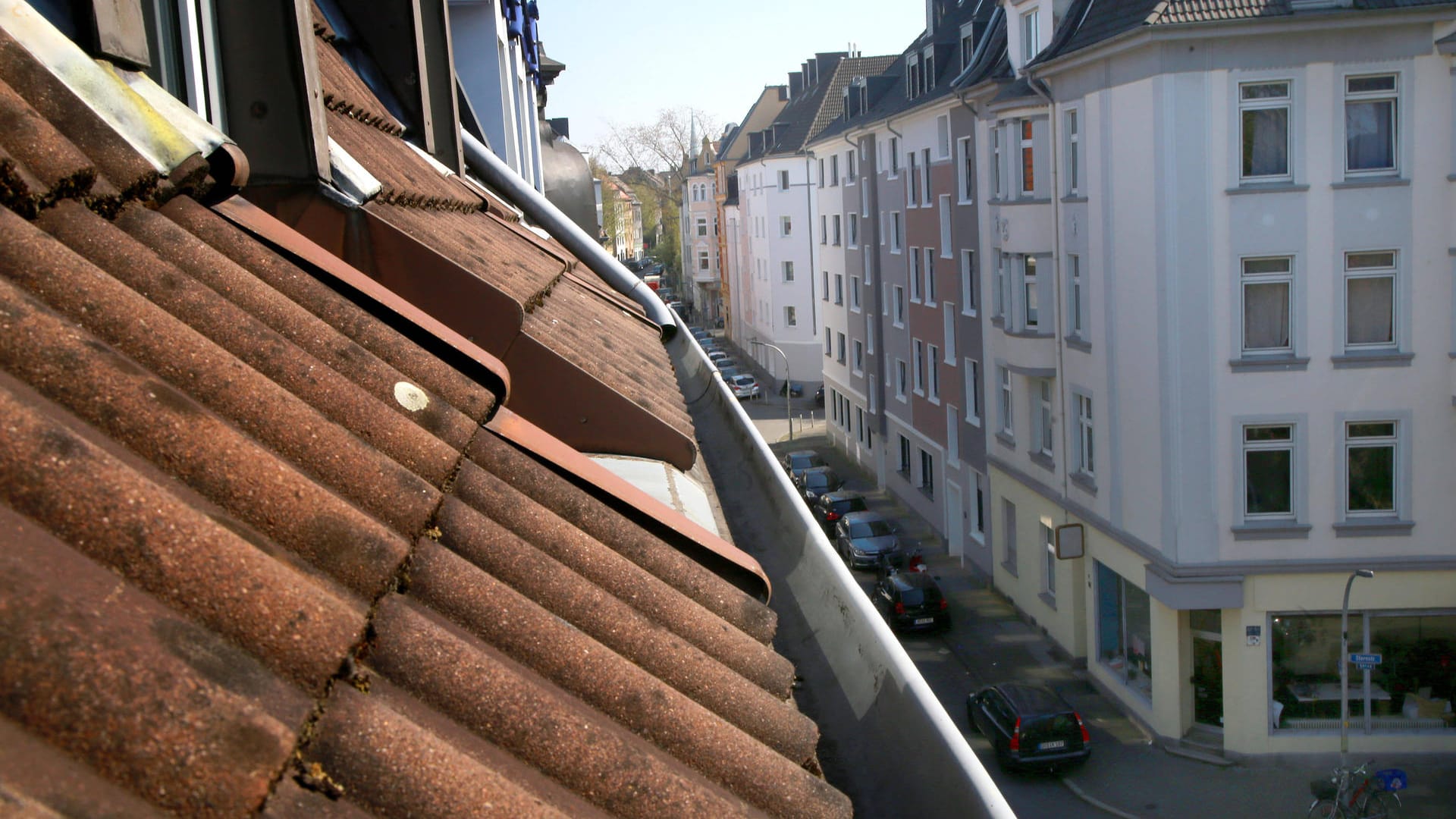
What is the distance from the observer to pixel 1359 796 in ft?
56.3

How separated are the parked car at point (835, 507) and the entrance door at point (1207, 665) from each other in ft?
53.0

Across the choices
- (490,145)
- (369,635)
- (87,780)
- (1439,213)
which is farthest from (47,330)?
(1439,213)

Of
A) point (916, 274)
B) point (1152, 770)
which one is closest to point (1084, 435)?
point (1152, 770)

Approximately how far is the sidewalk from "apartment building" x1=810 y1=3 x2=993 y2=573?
597 centimetres

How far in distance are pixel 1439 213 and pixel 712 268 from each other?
77.8 meters

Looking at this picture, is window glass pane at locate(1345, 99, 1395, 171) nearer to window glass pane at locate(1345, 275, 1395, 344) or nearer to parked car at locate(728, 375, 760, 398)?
window glass pane at locate(1345, 275, 1395, 344)

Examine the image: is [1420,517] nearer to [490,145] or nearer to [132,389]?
[490,145]

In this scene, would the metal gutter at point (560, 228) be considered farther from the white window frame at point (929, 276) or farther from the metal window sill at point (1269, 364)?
the white window frame at point (929, 276)

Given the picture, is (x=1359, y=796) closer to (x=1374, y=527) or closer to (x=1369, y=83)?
(x=1374, y=527)

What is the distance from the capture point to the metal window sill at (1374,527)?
1883 centimetres

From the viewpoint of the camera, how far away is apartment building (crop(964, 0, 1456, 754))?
59.6 feet

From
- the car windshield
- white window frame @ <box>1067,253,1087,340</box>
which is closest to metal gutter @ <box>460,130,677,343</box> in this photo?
white window frame @ <box>1067,253,1087,340</box>

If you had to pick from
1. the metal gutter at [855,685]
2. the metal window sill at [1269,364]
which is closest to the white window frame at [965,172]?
the metal window sill at [1269,364]

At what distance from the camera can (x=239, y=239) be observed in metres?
2.38
